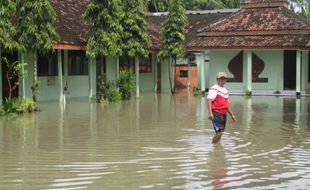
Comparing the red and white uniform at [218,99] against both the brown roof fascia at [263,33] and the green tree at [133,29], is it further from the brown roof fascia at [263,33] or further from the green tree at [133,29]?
the brown roof fascia at [263,33]

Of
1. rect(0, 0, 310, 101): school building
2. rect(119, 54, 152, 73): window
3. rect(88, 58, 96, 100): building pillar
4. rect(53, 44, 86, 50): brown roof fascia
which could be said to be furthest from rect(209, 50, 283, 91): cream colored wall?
rect(53, 44, 86, 50): brown roof fascia

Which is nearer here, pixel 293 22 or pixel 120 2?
pixel 120 2

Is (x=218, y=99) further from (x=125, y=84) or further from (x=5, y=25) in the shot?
(x=125, y=84)

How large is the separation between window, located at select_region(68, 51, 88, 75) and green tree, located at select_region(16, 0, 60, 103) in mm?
6997

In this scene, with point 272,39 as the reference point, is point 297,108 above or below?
below

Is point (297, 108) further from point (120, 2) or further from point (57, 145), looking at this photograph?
point (57, 145)

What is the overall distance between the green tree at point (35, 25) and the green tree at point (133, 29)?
704 cm

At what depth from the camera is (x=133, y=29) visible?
1040 inches

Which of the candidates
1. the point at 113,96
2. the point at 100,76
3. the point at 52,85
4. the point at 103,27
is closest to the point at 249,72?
the point at 113,96

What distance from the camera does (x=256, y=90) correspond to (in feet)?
103

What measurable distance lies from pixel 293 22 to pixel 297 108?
9.86 meters

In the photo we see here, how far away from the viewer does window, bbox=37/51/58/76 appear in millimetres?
24277

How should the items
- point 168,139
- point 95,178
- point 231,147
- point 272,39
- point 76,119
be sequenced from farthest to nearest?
point 272,39 → point 76,119 → point 168,139 → point 231,147 → point 95,178

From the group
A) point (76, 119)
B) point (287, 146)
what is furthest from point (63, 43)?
point (287, 146)
